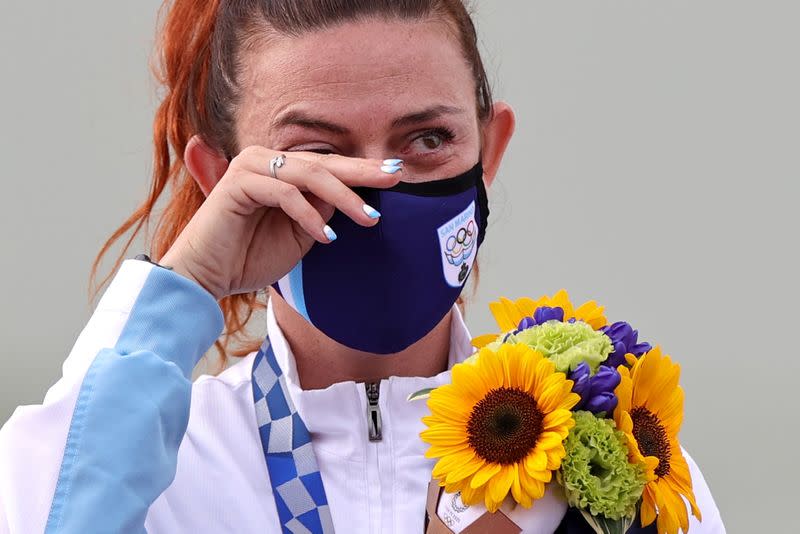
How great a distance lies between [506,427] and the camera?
207 centimetres

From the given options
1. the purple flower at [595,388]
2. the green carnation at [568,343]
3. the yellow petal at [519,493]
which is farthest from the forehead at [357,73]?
the yellow petal at [519,493]

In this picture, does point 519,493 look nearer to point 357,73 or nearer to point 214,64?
point 357,73

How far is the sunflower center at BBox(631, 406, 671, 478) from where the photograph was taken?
2.11 m

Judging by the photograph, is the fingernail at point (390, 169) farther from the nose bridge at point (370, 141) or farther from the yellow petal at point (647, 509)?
the yellow petal at point (647, 509)

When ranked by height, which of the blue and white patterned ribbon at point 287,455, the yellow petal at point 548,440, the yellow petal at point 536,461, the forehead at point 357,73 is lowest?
the blue and white patterned ribbon at point 287,455

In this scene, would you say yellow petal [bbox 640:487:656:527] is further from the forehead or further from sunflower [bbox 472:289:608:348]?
the forehead

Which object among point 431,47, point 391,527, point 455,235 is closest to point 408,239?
point 455,235

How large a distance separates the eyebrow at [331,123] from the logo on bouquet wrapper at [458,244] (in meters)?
0.19

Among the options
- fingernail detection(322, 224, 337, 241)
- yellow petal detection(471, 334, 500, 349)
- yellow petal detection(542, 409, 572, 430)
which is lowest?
yellow petal detection(471, 334, 500, 349)

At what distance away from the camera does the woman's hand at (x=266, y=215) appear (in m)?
2.23

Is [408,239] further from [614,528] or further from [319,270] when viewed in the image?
[614,528]

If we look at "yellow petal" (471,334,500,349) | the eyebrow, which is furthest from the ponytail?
"yellow petal" (471,334,500,349)

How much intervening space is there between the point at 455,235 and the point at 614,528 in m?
0.68

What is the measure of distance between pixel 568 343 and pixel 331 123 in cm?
59
